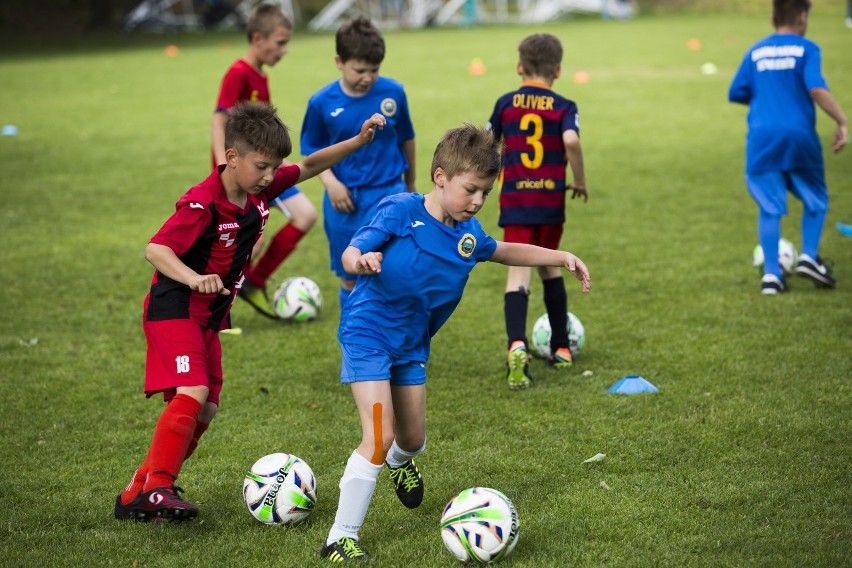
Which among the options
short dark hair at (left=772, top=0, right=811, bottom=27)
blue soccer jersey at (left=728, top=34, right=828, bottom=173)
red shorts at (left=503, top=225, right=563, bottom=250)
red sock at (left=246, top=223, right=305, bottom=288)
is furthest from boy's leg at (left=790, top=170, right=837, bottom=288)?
red sock at (left=246, top=223, right=305, bottom=288)

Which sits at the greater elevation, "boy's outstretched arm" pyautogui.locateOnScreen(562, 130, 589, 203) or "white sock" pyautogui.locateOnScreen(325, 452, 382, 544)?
"boy's outstretched arm" pyautogui.locateOnScreen(562, 130, 589, 203)

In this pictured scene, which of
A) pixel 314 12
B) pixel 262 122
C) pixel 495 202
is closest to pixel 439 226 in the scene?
pixel 262 122

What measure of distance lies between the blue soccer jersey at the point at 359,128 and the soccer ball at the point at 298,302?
1.40 m

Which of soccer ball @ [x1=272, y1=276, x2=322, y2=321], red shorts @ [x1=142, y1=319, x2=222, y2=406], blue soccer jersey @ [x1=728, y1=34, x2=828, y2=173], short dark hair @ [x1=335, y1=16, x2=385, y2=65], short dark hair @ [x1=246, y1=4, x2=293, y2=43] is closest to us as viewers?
red shorts @ [x1=142, y1=319, x2=222, y2=406]

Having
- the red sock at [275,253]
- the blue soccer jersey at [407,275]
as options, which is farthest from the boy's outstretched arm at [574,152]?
the red sock at [275,253]

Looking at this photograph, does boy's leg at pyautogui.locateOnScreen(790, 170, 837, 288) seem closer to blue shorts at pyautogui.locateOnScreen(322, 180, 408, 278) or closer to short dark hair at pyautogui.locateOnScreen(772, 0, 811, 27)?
short dark hair at pyautogui.locateOnScreen(772, 0, 811, 27)

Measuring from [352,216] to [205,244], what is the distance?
2133mm

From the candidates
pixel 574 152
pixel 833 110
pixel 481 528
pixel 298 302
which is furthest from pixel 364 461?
pixel 833 110

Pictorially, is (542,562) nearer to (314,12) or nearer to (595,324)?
(595,324)

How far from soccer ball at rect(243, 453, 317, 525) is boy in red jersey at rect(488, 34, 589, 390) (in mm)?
2186

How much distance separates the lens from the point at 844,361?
20.5ft

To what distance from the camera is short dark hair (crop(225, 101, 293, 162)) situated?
431 centimetres

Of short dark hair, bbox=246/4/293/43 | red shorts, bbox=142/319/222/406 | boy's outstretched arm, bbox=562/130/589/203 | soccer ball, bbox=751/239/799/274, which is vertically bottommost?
soccer ball, bbox=751/239/799/274

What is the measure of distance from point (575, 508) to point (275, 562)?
1.34 meters
